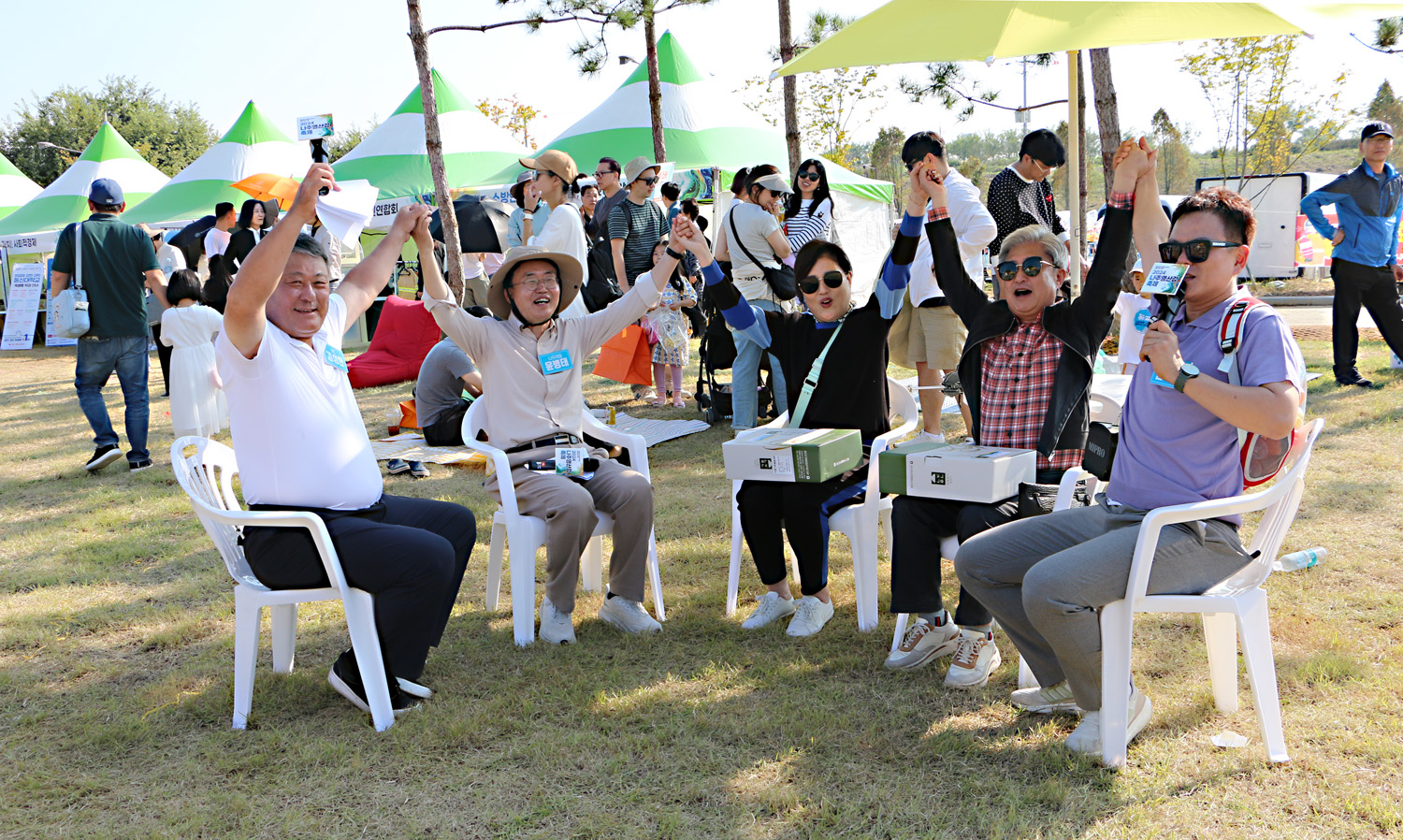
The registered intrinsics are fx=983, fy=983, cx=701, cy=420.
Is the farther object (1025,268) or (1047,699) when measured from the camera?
(1025,268)

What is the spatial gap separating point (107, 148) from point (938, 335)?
20.1m

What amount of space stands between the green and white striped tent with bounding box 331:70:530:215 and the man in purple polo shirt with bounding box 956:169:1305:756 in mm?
13983

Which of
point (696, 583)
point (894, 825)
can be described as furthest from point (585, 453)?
point (894, 825)

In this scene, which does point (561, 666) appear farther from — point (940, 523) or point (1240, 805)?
point (1240, 805)

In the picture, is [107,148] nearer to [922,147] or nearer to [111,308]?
[111,308]

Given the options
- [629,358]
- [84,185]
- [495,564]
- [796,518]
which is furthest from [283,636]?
[84,185]

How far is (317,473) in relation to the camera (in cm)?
305

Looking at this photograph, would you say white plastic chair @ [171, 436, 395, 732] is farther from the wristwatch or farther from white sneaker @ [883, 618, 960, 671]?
the wristwatch

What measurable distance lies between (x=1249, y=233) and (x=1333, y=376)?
21.2 feet

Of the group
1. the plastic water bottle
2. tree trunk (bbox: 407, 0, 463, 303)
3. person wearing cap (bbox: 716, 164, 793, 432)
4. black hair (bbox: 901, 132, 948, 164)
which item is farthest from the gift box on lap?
tree trunk (bbox: 407, 0, 463, 303)

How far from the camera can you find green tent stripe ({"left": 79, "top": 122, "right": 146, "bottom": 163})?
64.6ft

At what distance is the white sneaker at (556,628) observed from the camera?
Result: 3648 mm

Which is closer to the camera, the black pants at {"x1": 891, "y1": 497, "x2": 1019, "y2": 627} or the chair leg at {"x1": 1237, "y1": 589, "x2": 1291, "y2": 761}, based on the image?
the chair leg at {"x1": 1237, "y1": 589, "x2": 1291, "y2": 761}

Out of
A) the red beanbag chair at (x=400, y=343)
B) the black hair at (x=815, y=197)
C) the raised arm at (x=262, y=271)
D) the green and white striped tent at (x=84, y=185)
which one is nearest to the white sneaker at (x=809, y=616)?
the raised arm at (x=262, y=271)
